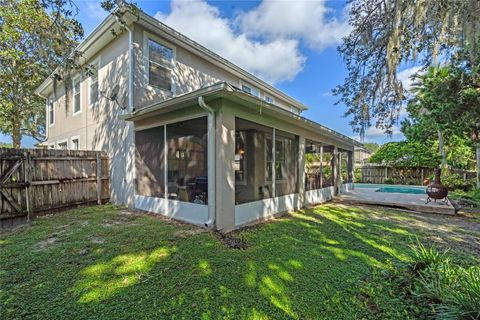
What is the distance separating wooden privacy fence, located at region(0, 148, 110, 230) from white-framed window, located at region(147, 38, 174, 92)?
3.30 meters

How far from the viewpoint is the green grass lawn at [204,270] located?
2.47m

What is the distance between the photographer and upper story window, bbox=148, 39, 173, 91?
7.44m

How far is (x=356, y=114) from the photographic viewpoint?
6.03 metres

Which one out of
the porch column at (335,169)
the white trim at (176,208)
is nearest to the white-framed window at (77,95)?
the white trim at (176,208)

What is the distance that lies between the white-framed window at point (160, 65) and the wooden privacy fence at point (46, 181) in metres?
3.30

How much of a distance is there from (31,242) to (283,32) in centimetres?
1059

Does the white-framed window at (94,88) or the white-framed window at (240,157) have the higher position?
the white-framed window at (94,88)

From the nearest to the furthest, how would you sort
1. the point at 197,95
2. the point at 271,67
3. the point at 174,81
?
the point at 197,95 < the point at 174,81 < the point at 271,67

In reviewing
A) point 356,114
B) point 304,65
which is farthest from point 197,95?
point 304,65

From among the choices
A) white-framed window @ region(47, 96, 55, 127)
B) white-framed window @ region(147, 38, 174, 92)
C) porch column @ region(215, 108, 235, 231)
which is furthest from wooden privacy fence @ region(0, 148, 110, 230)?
white-framed window @ region(47, 96, 55, 127)

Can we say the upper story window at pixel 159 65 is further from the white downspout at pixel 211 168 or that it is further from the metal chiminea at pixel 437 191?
the metal chiminea at pixel 437 191

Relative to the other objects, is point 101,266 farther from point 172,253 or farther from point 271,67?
point 271,67

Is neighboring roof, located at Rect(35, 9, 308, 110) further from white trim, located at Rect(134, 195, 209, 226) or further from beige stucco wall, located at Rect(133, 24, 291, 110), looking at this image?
white trim, located at Rect(134, 195, 209, 226)

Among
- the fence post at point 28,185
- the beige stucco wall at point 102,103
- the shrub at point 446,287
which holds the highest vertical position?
the beige stucco wall at point 102,103
